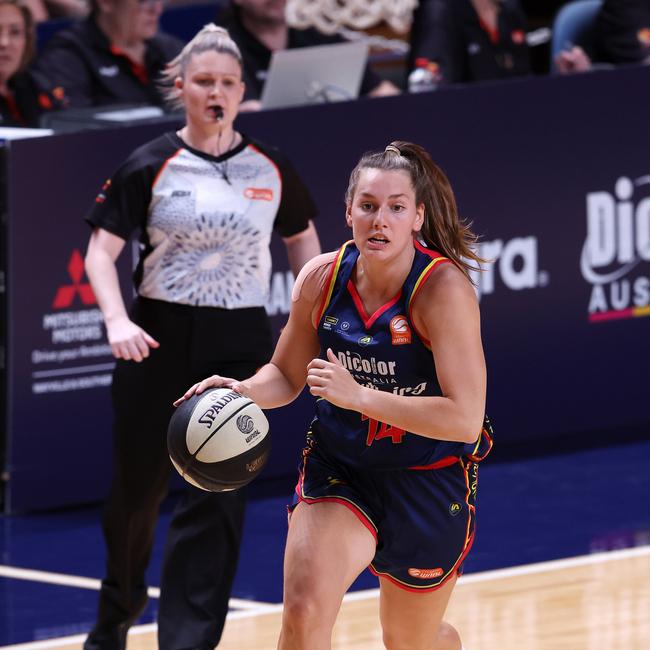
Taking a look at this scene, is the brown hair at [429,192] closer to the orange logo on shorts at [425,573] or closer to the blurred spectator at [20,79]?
the orange logo on shorts at [425,573]

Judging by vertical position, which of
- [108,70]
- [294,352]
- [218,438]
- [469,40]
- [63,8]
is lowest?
[218,438]

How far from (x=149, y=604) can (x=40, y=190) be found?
2.00m

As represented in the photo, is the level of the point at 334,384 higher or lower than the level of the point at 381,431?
higher

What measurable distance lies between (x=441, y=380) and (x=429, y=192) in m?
0.53

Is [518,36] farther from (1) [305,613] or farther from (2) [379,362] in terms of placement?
(1) [305,613]

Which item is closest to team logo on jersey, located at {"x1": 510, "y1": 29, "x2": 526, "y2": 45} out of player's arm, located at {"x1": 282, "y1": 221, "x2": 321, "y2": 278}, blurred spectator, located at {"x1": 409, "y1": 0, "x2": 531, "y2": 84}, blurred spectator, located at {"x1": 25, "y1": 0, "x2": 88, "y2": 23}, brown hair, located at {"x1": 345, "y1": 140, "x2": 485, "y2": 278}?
blurred spectator, located at {"x1": 409, "y1": 0, "x2": 531, "y2": 84}

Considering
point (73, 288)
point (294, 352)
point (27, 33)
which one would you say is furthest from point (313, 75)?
point (294, 352)

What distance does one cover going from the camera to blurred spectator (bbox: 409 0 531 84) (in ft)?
32.9

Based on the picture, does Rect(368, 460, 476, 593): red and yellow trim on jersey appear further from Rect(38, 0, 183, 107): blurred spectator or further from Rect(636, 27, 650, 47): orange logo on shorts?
Rect(636, 27, 650, 47): orange logo on shorts

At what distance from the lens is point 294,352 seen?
15.9ft

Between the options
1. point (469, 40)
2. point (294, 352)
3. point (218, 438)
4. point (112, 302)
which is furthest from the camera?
point (469, 40)

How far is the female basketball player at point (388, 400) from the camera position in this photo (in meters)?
4.47

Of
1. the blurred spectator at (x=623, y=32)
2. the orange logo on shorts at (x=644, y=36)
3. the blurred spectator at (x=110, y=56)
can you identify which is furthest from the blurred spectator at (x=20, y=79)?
the orange logo on shorts at (x=644, y=36)

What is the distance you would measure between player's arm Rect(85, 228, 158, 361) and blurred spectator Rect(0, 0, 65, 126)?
9.31ft
